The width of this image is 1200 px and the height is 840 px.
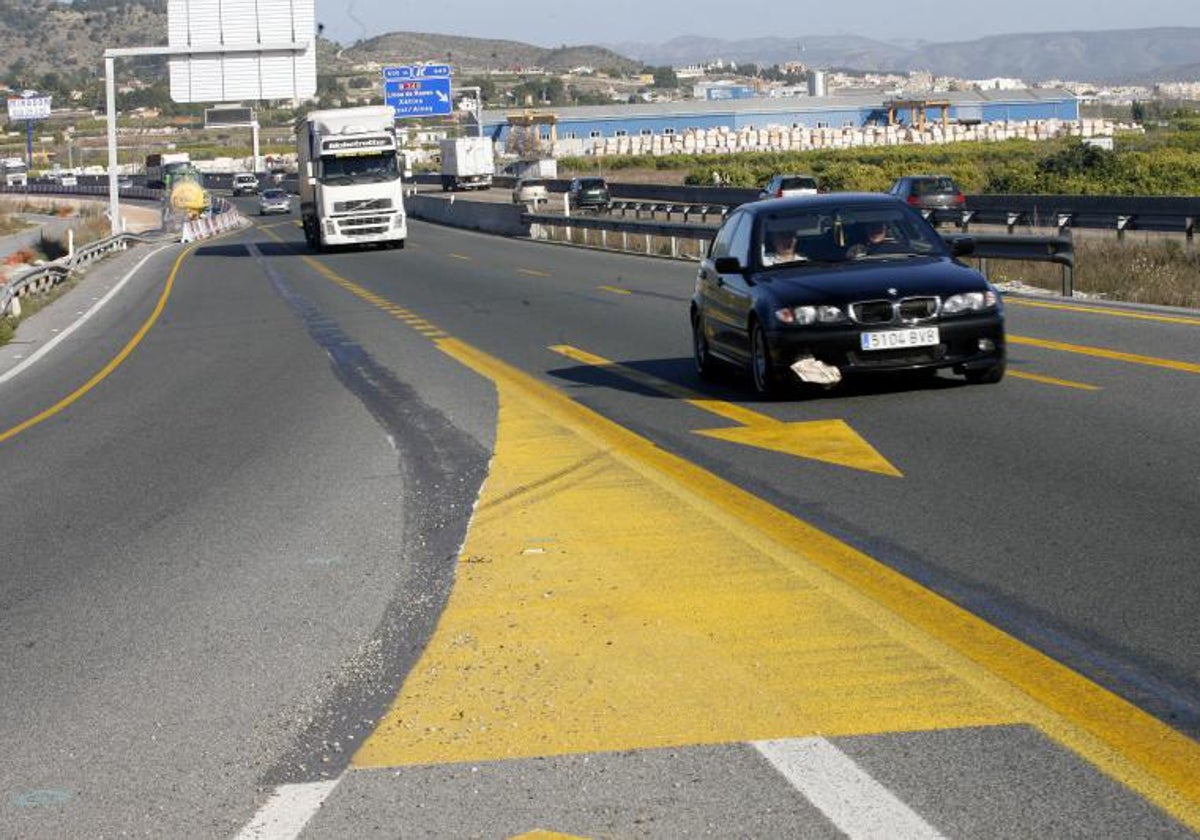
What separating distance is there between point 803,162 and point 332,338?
75.6 metres

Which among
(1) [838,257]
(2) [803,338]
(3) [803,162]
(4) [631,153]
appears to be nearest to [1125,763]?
(2) [803,338]

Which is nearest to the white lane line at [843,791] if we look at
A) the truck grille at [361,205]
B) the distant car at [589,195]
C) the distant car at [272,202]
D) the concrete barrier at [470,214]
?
the truck grille at [361,205]

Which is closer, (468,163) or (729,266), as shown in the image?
(729,266)

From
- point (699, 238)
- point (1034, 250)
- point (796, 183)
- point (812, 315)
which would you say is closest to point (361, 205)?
point (796, 183)

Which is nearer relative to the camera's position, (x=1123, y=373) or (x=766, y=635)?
(x=766, y=635)

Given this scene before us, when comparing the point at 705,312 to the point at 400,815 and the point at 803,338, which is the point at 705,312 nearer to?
the point at 803,338

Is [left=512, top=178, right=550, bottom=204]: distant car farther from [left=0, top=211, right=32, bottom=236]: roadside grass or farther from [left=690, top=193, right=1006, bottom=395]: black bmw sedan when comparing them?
[left=690, top=193, right=1006, bottom=395]: black bmw sedan

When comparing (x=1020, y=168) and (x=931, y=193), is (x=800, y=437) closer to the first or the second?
(x=931, y=193)

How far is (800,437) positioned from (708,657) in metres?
5.81

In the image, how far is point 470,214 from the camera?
69625 millimetres

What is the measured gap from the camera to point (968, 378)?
1486cm

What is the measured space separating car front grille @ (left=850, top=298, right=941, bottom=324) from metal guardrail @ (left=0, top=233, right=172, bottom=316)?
20.9m

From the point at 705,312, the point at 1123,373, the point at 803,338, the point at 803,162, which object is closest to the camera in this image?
the point at 803,338

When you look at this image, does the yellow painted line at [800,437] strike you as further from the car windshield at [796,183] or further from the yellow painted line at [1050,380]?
the car windshield at [796,183]
